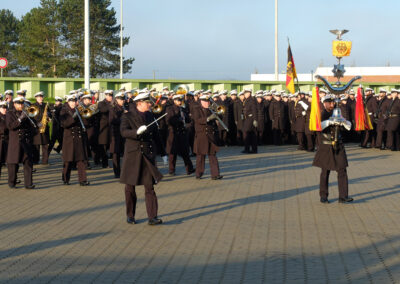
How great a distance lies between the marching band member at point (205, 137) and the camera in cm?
1408

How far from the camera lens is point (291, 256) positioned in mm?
7379

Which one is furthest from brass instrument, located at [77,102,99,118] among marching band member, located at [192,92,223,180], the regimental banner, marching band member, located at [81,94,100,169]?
the regimental banner

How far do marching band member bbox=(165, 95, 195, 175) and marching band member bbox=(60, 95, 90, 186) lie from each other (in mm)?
2346

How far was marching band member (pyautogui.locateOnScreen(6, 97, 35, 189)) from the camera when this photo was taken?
12.8m

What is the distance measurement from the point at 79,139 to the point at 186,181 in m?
2.37

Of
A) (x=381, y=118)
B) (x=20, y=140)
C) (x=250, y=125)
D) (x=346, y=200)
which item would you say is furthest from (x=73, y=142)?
(x=381, y=118)

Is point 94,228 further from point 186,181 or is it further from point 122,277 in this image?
point 186,181

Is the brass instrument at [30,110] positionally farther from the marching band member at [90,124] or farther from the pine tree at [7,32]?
the pine tree at [7,32]

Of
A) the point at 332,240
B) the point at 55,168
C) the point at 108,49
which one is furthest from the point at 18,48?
the point at 332,240

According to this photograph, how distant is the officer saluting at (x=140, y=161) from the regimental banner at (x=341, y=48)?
14503mm

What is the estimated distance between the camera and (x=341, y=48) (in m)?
24.4

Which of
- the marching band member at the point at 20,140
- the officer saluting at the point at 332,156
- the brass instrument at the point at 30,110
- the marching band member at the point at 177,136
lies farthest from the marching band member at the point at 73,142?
the officer saluting at the point at 332,156

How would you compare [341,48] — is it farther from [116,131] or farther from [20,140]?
[20,140]

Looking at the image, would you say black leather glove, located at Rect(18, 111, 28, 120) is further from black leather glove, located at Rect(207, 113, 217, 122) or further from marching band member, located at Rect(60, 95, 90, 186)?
black leather glove, located at Rect(207, 113, 217, 122)
